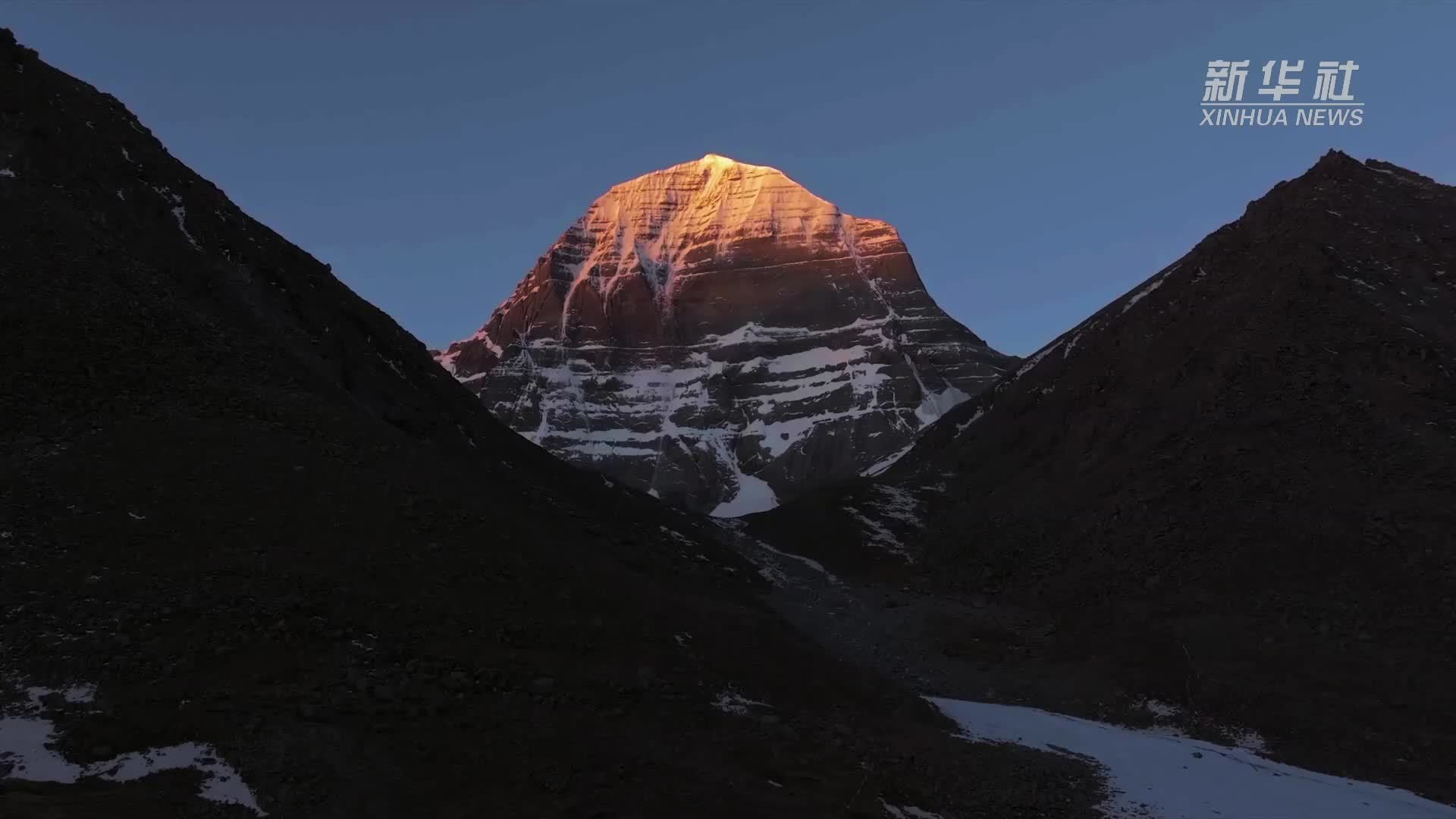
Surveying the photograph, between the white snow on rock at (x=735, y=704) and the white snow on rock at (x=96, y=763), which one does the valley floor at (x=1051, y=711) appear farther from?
the white snow on rock at (x=96, y=763)

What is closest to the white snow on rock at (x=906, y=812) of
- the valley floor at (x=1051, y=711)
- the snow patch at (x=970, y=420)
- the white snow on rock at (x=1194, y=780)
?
the valley floor at (x=1051, y=711)

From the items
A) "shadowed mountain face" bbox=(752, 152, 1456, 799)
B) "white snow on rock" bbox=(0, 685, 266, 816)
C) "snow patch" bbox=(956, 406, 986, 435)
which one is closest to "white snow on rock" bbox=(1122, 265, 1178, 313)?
"shadowed mountain face" bbox=(752, 152, 1456, 799)

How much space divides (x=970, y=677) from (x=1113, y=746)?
18449 millimetres

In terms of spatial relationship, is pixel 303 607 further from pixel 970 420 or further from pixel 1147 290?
pixel 1147 290

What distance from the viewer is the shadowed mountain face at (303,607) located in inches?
794

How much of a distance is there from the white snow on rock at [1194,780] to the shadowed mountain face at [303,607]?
2.03 meters

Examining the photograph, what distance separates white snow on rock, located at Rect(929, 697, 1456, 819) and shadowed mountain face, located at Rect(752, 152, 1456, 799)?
14.6ft

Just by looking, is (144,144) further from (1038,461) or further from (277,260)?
(1038,461)

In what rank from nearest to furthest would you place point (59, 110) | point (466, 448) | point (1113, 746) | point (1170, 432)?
1. point (1113, 746)
2. point (59, 110)
3. point (466, 448)
4. point (1170, 432)

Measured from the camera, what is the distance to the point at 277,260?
55.8 m

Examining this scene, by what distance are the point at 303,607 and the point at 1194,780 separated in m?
28.4

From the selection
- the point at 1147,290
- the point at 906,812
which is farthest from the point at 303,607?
the point at 1147,290

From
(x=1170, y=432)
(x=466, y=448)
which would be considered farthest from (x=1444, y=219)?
(x=466, y=448)

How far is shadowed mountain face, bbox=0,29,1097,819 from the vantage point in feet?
66.2
